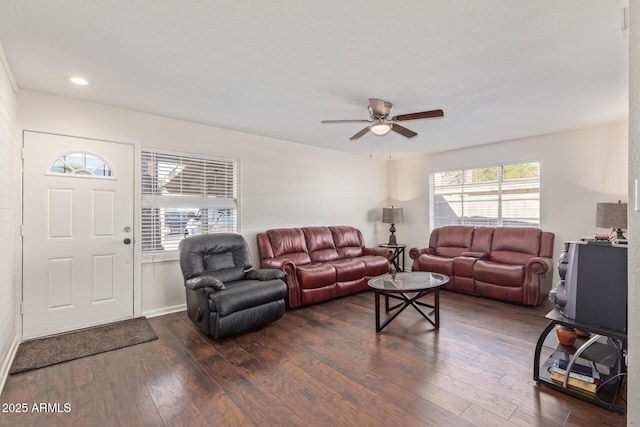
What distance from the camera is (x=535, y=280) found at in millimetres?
3928

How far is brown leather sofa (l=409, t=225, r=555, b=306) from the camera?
13.1 ft

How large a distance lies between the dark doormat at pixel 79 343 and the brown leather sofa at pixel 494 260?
4.11 m

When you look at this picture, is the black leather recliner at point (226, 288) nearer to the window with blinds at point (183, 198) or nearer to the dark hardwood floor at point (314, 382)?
the dark hardwood floor at point (314, 382)

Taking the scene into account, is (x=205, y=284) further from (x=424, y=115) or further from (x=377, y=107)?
(x=424, y=115)

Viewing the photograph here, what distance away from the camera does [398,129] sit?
3295mm

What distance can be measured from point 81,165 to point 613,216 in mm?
6047

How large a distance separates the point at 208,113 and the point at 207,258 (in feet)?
5.73

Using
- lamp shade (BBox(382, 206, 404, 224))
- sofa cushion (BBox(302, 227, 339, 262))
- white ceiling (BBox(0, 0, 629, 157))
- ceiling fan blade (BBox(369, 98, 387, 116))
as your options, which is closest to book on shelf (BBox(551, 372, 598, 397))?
white ceiling (BBox(0, 0, 629, 157))

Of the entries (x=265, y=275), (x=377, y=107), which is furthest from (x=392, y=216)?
(x=377, y=107)

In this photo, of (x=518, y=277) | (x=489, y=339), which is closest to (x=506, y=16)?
(x=489, y=339)

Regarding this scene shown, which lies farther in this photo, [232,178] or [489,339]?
[232,178]

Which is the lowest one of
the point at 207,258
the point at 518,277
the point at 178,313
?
the point at 178,313

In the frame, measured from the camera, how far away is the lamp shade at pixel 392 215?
612 centimetres

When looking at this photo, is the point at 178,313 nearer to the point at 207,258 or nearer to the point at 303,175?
the point at 207,258
